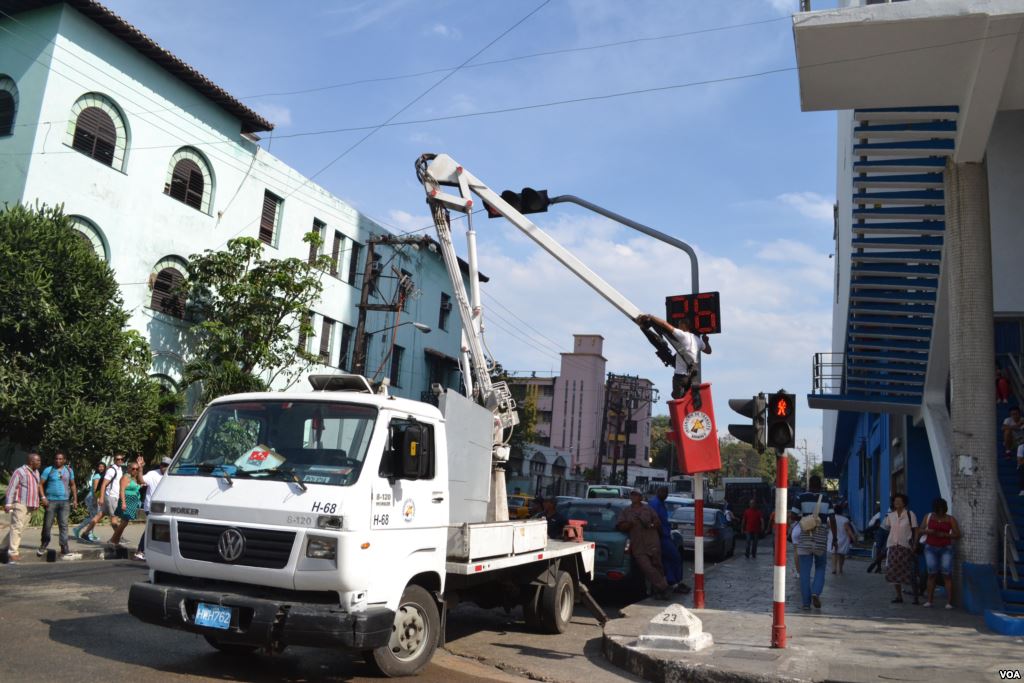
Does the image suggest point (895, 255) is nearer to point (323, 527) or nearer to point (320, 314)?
point (323, 527)

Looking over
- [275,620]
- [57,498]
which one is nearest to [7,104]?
[57,498]

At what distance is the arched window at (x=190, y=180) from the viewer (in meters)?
24.0

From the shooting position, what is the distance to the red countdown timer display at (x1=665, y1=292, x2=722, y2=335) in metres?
11.6

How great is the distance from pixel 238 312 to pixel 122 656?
18522mm

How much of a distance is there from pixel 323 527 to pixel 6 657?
9.60 feet

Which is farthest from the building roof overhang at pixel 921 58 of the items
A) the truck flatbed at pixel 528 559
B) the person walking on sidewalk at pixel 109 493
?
the person walking on sidewalk at pixel 109 493

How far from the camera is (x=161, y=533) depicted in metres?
6.62

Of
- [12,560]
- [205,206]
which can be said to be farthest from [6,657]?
[205,206]

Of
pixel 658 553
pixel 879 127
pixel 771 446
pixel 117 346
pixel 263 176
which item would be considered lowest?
pixel 658 553

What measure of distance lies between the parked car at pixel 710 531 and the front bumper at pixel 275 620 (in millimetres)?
15463

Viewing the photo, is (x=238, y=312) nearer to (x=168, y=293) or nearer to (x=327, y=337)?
(x=168, y=293)

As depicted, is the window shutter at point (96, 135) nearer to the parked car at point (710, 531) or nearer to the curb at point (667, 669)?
the parked car at point (710, 531)

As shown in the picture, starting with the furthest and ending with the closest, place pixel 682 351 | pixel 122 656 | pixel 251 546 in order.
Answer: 1. pixel 682 351
2. pixel 122 656
3. pixel 251 546

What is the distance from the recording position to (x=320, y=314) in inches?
1195
